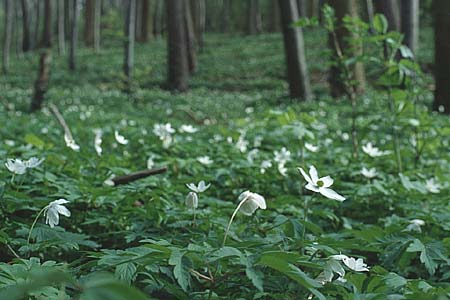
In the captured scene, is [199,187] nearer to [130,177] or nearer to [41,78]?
[130,177]

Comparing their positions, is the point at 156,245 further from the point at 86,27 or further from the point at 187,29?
the point at 86,27

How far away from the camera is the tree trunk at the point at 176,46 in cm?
1486

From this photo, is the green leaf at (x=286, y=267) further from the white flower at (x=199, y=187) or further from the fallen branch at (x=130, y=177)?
the fallen branch at (x=130, y=177)

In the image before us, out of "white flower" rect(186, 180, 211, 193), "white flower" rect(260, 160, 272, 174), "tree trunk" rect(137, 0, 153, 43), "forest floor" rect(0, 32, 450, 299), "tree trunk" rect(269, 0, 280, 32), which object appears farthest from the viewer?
"tree trunk" rect(269, 0, 280, 32)

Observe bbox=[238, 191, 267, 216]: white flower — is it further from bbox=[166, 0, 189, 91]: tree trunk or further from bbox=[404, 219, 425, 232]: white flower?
bbox=[166, 0, 189, 91]: tree trunk

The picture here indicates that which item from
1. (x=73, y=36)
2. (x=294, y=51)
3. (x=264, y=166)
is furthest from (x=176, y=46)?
(x=264, y=166)

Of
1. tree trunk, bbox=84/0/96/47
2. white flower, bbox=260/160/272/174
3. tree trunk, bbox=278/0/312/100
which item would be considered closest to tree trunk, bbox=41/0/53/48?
tree trunk, bbox=278/0/312/100

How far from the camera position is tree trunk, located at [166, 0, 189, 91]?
14.9 m

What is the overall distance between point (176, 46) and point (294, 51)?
13.6ft

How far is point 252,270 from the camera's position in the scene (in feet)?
4.56

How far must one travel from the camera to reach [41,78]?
31.6 ft

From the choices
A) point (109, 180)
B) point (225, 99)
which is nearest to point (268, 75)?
point (225, 99)

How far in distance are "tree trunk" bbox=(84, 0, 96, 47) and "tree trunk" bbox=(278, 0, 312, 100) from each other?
22.1 metres

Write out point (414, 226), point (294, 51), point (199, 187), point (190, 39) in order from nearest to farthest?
point (199, 187), point (414, 226), point (294, 51), point (190, 39)
